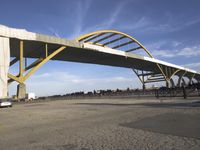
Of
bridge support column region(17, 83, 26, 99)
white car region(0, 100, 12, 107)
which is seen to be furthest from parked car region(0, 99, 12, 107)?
bridge support column region(17, 83, 26, 99)

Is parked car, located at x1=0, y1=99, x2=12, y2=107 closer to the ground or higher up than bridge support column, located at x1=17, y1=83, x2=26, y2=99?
closer to the ground

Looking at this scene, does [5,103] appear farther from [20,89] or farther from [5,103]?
[20,89]

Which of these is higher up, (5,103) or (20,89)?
(20,89)

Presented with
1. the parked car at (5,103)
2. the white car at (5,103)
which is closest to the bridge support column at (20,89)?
the parked car at (5,103)

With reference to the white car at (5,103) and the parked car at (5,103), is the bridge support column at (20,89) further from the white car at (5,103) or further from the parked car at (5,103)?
the white car at (5,103)

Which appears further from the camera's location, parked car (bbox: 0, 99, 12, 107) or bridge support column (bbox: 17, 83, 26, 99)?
bridge support column (bbox: 17, 83, 26, 99)

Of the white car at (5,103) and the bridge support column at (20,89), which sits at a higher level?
the bridge support column at (20,89)

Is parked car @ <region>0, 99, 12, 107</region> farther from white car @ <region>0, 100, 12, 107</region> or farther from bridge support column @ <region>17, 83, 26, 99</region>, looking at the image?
bridge support column @ <region>17, 83, 26, 99</region>

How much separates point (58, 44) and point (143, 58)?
39128mm

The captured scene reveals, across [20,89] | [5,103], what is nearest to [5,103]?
[5,103]

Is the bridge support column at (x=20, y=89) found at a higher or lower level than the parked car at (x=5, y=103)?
higher

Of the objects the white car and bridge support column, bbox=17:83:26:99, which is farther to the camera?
bridge support column, bbox=17:83:26:99

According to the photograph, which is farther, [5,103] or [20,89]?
[20,89]

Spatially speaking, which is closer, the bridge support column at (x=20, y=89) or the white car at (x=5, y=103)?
the white car at (x=5, y=103)
